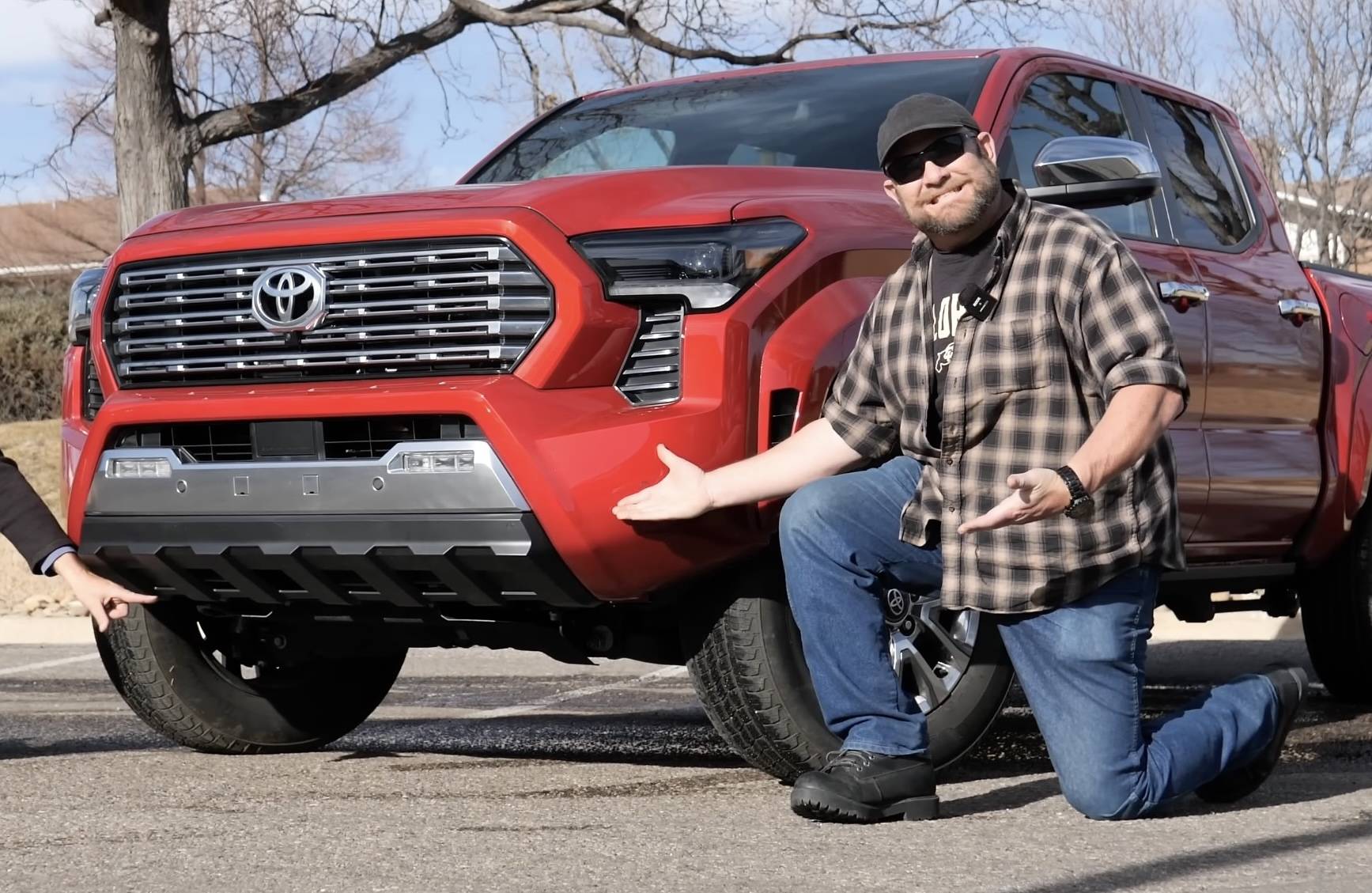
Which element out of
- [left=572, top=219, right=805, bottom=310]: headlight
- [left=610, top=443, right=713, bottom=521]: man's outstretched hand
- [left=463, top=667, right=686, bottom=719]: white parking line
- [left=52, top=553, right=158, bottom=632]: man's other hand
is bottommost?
[left=463, top=667, right=686, bottom=719]: white parking line

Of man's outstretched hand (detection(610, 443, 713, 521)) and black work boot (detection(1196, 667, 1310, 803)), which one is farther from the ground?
man's outstretched hand (detection(610, 443, 713, 521))

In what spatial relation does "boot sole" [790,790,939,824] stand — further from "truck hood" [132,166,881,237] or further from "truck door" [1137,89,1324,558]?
"truck door" [1137,89,1324,558]

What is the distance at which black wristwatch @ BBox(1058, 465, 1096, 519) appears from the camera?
12.3ft

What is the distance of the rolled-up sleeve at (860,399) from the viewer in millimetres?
4234

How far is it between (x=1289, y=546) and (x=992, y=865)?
9.61 ft

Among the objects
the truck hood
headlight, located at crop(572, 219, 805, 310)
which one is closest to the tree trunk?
the truck hood

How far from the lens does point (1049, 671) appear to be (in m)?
4.18

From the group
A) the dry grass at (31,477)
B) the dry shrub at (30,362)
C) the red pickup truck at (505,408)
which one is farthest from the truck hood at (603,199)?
the dry shrub at (30,362)

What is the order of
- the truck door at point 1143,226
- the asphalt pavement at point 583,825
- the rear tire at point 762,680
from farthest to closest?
1. the truck door at point 1143,226
2. the rear tire at point 762,680
3. the asphalt pavement at point 583,825

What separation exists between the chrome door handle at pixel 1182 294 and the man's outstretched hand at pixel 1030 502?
189 centimetres

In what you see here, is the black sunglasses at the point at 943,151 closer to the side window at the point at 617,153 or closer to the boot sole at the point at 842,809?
the boot sole at the point at 842,809

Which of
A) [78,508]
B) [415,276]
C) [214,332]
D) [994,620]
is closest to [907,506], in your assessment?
[994,620]

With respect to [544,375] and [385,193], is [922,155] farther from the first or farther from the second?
[385,193]

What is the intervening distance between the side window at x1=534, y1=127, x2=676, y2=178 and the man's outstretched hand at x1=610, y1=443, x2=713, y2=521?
1614 millimetres
